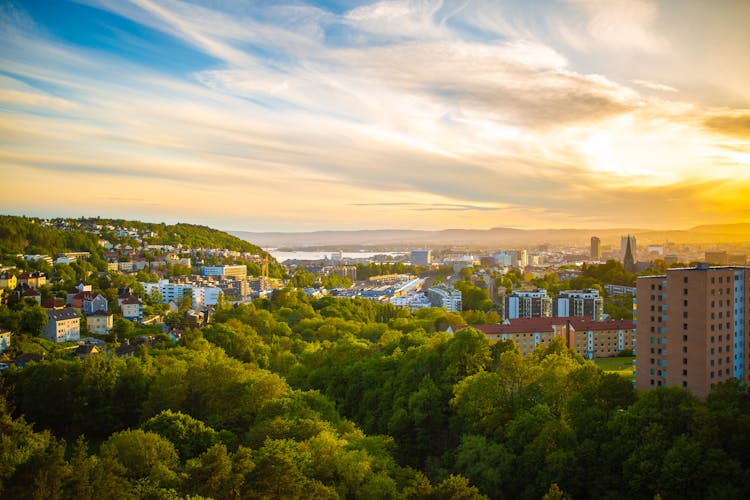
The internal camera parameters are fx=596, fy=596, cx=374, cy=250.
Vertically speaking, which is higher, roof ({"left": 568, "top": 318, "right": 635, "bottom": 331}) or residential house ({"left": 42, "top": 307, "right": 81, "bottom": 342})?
residential house ({"left": 42, "top": 307, "right": 81, "bottom": 342})

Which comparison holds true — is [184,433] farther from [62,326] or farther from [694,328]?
[62,326]

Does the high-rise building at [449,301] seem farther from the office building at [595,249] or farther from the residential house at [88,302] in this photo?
the office building at [595,249]

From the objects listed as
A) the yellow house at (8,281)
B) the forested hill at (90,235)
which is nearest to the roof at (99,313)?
the yellow house at (8,281)

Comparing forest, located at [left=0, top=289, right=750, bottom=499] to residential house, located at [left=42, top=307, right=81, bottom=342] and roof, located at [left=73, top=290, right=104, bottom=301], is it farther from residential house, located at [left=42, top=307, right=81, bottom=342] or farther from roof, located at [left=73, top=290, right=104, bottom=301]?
roof, located at [left=73, top=290, right=104, bottom=301]

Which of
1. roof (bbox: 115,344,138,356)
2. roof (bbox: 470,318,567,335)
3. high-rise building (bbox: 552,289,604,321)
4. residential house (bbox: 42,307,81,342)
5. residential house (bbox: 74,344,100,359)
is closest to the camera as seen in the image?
residential house (bbox: 74,344,100,359)

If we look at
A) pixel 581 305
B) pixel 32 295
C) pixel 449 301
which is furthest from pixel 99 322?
pixel 581 305

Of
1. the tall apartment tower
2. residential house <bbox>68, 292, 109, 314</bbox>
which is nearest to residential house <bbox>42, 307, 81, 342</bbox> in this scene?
residential house <bbox>68, 292, 109, 314</bbox>

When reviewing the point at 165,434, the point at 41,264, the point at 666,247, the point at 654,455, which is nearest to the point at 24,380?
the point at 165,434
